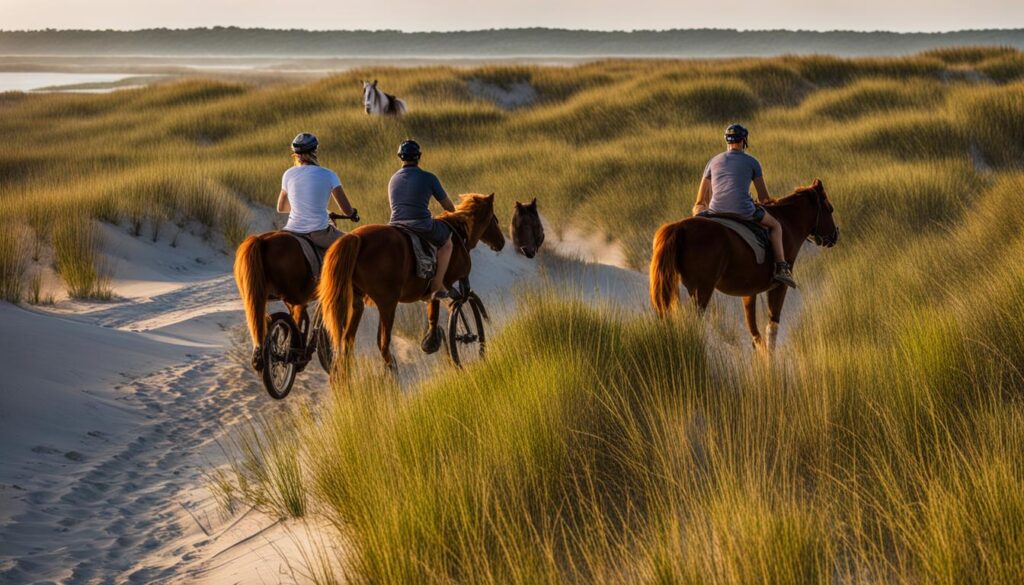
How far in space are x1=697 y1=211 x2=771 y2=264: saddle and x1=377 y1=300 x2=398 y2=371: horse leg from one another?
9.00ft

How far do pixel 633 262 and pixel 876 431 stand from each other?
10.1m

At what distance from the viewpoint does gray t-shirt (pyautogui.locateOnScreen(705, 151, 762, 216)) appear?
776 cm

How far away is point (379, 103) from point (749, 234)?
18.6 meters

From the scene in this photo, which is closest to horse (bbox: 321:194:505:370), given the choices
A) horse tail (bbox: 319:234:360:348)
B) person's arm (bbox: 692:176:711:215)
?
horse tail (bbox: 319:234:360:348)

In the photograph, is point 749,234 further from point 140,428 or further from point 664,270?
point 140,428

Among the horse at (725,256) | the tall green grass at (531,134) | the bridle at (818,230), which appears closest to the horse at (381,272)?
the horse at (725,256)

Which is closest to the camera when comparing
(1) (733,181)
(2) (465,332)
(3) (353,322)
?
(3) (353,322)

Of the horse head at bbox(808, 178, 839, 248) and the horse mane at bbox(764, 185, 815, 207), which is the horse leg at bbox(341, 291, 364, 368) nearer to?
the horse mane at bbox(764, 185, 815, 207)

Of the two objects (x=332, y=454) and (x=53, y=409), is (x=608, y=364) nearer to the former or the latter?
(x=332, y=454)

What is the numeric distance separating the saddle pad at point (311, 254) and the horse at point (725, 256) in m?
2.65

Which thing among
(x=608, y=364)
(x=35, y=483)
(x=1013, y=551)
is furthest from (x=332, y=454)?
(x=1013, y=551)

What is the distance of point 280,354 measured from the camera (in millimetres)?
7547

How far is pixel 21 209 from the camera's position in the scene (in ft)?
43.9

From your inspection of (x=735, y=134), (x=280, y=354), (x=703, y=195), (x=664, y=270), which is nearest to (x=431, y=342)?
(x=280, y=354)
